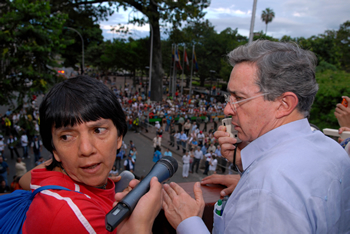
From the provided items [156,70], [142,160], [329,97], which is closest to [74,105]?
[142,160]

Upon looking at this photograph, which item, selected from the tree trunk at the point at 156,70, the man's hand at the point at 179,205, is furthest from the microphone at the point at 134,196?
the tree trunk at the point at 156,70

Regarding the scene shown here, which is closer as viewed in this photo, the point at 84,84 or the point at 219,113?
the point at 84,84

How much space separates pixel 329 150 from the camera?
3.96ft

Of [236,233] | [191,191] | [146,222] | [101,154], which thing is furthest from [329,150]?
[101,154]

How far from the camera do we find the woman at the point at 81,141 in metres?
1.16

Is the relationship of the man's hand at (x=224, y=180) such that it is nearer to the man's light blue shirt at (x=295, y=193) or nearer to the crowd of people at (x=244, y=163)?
the crowd of people at (x=244, y=163)

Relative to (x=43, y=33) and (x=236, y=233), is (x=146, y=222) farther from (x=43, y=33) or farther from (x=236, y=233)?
(x=43, y=33)

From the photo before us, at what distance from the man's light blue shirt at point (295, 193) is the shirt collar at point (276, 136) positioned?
6 centimetres

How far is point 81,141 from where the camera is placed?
1.24 metres

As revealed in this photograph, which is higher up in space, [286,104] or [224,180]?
[286,104]

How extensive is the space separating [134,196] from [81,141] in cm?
43

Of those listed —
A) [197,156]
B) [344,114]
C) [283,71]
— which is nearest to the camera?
[283,71]

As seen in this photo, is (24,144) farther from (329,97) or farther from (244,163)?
(329,97)

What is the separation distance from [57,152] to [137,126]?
53.2 ft
